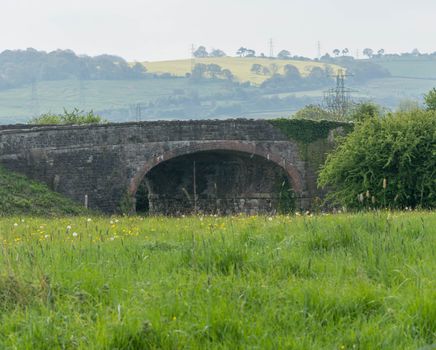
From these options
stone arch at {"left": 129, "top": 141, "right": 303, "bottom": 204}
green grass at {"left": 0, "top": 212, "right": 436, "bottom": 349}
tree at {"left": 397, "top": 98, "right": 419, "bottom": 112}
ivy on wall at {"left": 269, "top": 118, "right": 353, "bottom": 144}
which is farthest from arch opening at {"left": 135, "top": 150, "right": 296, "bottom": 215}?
green grass at {"left": 0, "top": 212, "right": 436, "bottom": 349}

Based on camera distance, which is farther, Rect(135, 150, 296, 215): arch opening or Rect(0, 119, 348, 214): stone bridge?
Rect(135, 150, 296, 215): arch opening

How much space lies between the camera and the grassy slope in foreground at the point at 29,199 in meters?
24.0

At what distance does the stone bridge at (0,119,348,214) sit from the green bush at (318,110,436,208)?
6491 millimetres

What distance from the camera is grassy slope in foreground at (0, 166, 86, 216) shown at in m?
24.0

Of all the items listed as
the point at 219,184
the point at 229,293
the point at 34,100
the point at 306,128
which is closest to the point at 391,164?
the point at 306,128

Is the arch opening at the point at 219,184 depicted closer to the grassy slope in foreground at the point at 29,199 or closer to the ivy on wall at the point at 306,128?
the ivy on wall at the point at 306,128

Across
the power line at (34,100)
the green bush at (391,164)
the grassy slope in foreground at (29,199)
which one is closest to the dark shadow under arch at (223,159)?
the grassy slope in foreground at (29,199)

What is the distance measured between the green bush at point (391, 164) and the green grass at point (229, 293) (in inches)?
535

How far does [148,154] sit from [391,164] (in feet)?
34.3

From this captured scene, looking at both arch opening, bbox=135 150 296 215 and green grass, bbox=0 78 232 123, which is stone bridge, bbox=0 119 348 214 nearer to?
arch opening, bbox=135 150 296 215

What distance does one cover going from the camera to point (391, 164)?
22297mm

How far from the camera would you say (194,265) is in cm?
706

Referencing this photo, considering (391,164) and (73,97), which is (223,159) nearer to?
(391,164)

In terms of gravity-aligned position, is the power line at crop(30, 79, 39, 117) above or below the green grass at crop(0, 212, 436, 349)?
below
